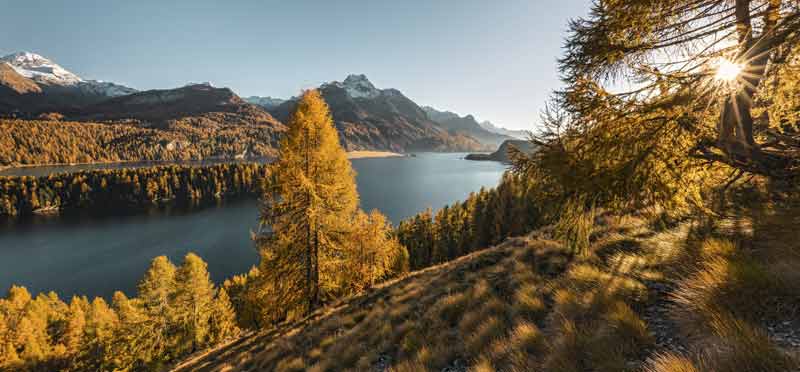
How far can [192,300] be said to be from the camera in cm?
2314

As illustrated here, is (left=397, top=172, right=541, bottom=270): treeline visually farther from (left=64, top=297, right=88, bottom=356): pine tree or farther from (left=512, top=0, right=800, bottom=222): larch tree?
(left=64, top=297, right=88, bottom=356): pine tree

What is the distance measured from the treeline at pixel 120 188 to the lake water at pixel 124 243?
1371 centimetres

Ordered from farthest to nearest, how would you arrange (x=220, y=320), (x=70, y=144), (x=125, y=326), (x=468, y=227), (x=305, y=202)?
(x=70, y=144), (x=468, y=227), (x=220, y=320), (x=125, y=326), (x=305, y=202)

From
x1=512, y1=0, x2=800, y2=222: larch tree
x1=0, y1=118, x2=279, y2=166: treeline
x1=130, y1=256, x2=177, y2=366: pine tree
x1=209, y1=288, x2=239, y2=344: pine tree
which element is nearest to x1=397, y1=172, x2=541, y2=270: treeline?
x1=209, y1=288, x2=239, y2=344: pine tree

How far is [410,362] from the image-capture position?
4.82 m

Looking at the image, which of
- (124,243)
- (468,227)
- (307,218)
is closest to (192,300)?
(307,218)

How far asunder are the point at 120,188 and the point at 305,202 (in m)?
135

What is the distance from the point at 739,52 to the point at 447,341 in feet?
20.2

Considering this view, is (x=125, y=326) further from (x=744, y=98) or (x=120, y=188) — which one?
(x=120, y=188)

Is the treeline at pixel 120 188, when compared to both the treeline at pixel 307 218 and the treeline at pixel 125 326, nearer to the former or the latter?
the treeline at pixel 125 326

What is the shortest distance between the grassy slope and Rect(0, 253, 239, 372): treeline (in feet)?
60.9

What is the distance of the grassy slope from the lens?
2.66 metres

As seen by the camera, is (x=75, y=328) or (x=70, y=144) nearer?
(x=75, y=328)

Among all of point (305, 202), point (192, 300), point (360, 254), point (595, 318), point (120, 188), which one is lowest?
point (120, 188)
